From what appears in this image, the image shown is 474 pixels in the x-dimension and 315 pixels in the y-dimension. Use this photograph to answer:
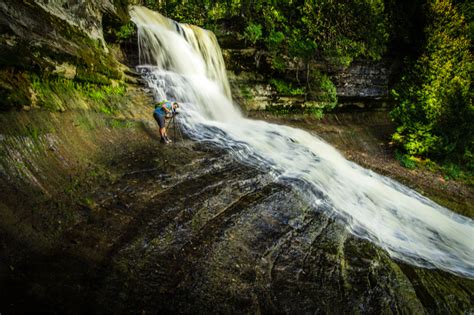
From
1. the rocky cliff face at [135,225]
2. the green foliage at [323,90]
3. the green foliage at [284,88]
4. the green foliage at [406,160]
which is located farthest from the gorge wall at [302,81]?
the rocky cliff face at [135,225]

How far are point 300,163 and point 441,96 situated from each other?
826cm

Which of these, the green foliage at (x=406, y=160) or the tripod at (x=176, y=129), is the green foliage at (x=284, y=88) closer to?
the green foliage at (x=406, y=160)

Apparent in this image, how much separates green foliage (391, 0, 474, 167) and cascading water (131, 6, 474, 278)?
4188mm

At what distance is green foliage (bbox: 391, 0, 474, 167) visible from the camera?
33.2ft

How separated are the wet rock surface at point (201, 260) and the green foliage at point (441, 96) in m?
8.41

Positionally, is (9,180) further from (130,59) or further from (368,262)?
(130,59)

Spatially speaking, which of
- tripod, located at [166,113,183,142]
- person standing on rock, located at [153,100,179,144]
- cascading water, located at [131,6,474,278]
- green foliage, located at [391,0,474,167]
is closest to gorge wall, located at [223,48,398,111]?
cascading water, located at [131,6,474,278]

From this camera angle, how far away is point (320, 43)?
11430 mm

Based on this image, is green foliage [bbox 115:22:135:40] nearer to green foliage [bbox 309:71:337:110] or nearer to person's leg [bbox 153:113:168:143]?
person's leg [bbox 153:113:168:143]

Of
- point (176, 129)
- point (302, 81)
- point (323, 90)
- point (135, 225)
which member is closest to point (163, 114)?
point (176, 129)

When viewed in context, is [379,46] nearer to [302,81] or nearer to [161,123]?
[302,81]

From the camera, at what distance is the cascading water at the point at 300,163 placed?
4254 millimetres

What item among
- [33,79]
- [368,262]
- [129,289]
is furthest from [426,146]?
[33,79]

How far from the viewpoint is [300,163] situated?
582cm
